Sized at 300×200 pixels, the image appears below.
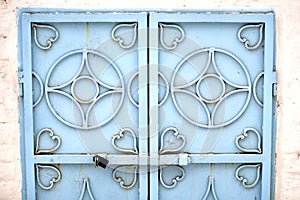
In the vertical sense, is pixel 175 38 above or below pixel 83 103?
above

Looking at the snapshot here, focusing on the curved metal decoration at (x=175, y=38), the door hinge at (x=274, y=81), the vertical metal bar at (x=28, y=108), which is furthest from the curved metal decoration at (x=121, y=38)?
the door hinge at (x=274, y=81)

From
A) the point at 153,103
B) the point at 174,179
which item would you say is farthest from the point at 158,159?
the point at 153,103

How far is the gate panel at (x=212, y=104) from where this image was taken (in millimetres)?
2170

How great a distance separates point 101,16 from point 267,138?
3.47 ft

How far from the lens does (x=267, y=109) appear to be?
218 cm

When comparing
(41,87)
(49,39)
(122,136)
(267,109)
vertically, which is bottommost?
(122,136)

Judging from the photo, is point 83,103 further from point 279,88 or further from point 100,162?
point 279,88

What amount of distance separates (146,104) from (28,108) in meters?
0.61

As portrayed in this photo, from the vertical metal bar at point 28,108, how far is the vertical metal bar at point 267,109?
120 cm

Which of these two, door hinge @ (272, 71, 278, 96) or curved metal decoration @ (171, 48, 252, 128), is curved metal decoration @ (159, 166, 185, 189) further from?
door hinge @ (272, 71, 278, 96)

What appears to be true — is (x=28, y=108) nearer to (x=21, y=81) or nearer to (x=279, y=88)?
(x=21, y=81)

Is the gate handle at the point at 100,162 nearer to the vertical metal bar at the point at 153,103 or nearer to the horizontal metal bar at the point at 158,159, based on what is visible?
the horizontal metal bar at the point at 158,159

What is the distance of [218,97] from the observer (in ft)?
7.25

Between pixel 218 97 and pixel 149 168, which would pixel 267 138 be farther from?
pixel 149 168
